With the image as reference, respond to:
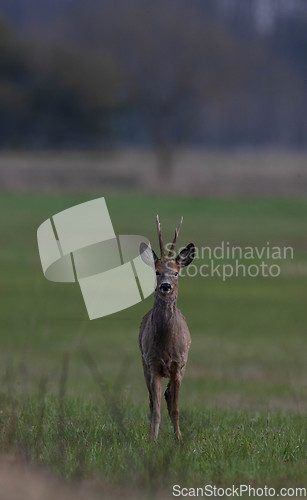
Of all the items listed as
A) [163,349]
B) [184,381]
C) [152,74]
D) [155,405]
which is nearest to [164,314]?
[163,349]

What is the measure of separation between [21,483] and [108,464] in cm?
112

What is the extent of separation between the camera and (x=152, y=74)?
75.0 m

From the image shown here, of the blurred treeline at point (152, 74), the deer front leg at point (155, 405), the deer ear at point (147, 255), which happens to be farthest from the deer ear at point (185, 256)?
the blurred treeline at point (152, 74)

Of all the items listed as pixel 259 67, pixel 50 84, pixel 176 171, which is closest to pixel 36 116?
pixel 50 84

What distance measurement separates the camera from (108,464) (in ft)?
20.6

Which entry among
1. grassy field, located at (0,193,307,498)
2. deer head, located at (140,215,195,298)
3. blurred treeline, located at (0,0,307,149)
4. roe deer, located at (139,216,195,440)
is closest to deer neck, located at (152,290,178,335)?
roe deer, located at (139,216,195,440)

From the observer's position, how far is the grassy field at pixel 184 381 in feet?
20.2

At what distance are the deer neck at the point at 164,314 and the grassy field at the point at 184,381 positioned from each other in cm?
45

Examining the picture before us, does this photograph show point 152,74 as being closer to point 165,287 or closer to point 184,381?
point 184,381

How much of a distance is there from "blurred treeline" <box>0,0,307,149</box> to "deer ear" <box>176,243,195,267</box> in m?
54.8

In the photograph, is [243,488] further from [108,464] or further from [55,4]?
[55,4]

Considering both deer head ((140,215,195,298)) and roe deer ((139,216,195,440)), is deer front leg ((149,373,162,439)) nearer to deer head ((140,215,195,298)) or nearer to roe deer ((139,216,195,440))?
roe deer ((139,216,195,440))

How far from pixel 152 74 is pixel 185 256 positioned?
69.4 meters

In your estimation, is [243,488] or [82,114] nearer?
[243,488]
